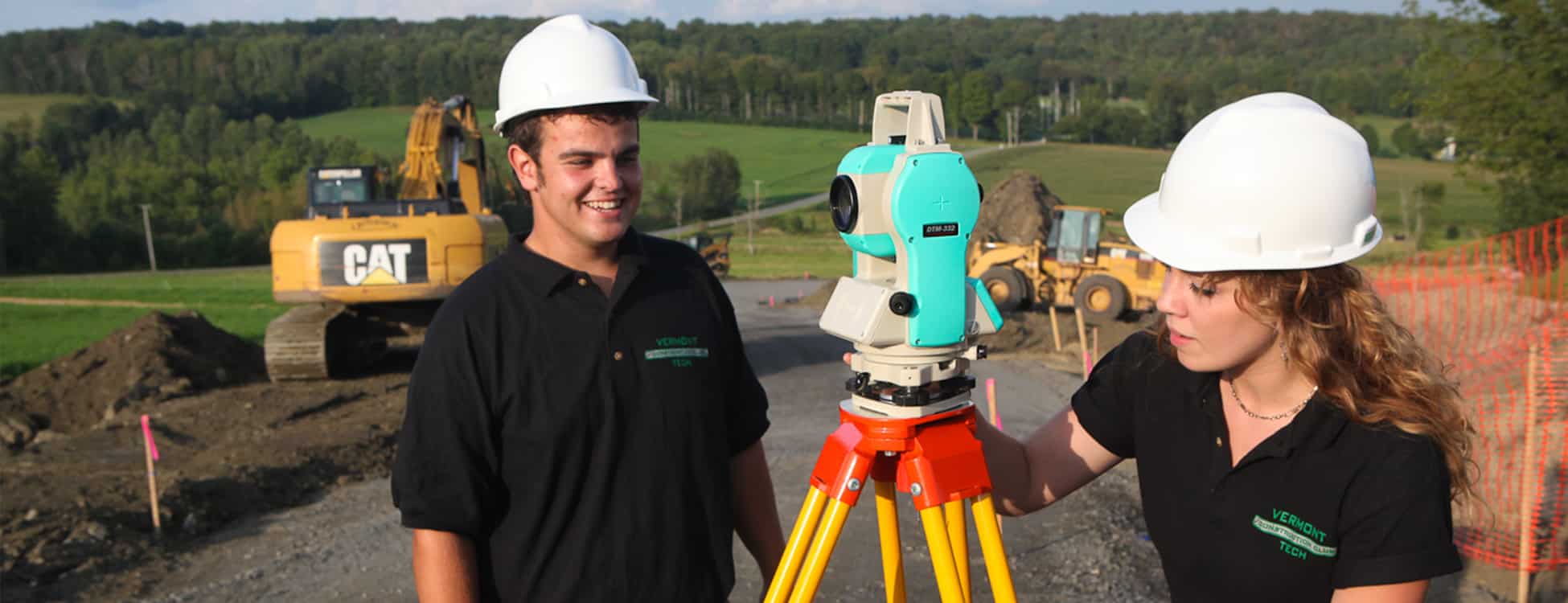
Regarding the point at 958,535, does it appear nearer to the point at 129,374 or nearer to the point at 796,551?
the point at 796,551

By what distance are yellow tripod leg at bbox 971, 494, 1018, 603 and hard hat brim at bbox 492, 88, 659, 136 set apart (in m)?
1.03

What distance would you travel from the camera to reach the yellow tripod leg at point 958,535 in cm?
206

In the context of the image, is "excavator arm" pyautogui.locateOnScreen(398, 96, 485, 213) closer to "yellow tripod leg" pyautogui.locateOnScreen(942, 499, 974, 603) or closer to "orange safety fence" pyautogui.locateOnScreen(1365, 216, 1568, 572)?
"orange safety fence" pyautogui.locateOnScreen(1365, 216, 1568, 572)

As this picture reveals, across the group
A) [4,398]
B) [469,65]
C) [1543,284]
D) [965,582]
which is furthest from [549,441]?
[469,65]

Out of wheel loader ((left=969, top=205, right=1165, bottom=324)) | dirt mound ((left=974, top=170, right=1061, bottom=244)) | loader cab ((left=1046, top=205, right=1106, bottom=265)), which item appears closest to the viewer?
wheel loader ((left=969, top=205, right=1165, bottom=324))

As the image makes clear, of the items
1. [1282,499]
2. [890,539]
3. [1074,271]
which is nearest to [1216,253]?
[1282,499]

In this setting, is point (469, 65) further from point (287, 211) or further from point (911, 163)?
point (911, 163)

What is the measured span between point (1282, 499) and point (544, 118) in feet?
5.03

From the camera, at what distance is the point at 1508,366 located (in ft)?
38.7

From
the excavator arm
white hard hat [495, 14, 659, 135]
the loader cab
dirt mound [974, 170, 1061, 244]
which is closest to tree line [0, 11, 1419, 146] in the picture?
dirt mound [974, 170, 1061, 244]

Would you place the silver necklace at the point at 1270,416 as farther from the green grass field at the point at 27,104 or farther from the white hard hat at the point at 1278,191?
the green grass field at the point at 27,104

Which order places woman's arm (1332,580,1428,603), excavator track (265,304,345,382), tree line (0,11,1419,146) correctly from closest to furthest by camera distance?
woman's arm (1332,580,1428,603) → excavator track (265,304,345,382) → tree line (0,11,1419,146)

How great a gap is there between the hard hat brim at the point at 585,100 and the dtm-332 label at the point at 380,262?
31.2 ft

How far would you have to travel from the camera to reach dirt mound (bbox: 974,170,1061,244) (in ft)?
68.6
